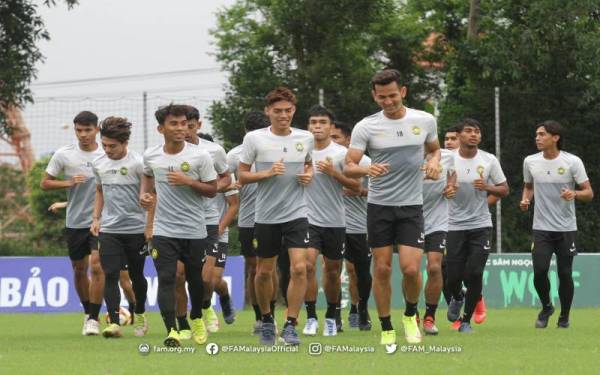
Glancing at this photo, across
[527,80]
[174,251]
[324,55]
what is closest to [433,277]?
[174,251]

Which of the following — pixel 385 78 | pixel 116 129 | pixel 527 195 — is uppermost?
pixel 385 78

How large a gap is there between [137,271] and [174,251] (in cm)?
229

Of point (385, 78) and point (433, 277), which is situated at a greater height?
point (385, 78)

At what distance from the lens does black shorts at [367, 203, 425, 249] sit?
13.2m

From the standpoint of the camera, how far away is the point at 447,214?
16.3 metres

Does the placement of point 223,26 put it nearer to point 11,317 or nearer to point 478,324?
point 11,317

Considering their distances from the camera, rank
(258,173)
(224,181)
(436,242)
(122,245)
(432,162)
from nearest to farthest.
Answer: (432,162) → (258,173) → (224,181) → (122,245) → (436,242)

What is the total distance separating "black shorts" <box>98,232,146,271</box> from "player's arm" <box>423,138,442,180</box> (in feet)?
12.1

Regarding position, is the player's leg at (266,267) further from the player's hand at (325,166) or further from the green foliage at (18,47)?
the green foliage at (18,47)

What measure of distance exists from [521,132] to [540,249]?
12196mm

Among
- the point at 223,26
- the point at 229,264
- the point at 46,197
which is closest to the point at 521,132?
the point at 229,264

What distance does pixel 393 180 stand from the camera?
517 inches

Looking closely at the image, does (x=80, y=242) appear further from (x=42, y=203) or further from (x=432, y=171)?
(x=42, y=203)

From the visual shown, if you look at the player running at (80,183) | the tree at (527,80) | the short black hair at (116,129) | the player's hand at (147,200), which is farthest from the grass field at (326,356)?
the tree at (527,80)
